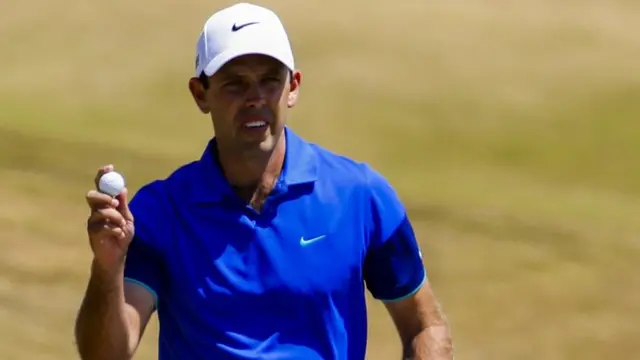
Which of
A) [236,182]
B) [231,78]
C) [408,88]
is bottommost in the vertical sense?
[408,88]

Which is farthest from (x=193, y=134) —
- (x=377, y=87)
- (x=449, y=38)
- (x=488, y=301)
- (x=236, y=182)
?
(x=236, y=182)

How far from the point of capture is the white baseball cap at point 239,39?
3141 millimetres

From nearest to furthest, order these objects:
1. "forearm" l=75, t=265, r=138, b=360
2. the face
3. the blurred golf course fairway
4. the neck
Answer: "forearm" l=75, t=265, r=138, b=360 < the face < the neck < the blurred golf course fairway

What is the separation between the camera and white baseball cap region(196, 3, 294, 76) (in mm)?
3141

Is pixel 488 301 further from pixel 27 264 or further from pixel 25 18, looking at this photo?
pixel 25 18

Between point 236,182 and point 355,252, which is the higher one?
point 236,182

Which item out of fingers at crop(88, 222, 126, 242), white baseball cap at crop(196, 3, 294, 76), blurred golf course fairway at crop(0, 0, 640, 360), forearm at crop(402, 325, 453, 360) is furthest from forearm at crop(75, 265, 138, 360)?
blurred golf course fairway at crop(0, 0, 640, 360)

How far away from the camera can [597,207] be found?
9.64 meters

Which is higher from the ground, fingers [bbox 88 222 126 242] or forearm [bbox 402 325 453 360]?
fingers [bbox 88 222 126 242]

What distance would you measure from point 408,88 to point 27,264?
15.6ft

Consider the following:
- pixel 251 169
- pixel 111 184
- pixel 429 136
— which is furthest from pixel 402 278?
pixel 429 136

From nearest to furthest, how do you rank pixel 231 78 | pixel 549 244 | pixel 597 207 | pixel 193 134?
pixel 231 78, pixel 549 244, pixel 597 207, pixel 193 134

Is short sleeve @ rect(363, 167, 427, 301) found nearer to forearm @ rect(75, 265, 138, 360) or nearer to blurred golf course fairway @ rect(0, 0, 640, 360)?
forearm @ rect(75, 265, 138, 360)

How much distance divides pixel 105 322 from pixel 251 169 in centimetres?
51
